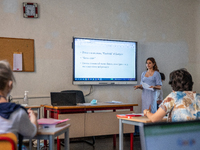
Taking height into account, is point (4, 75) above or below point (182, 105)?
above

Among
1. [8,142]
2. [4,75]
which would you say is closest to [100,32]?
[4,75]

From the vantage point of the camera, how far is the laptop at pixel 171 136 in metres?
0.80

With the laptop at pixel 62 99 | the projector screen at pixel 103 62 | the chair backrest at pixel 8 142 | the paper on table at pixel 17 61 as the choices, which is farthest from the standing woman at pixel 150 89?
the chair backrest at pixel 8 142

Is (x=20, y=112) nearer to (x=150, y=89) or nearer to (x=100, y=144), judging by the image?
(x=100, y=144)

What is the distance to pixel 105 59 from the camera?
15.4 feet

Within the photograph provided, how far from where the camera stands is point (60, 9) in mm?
4508

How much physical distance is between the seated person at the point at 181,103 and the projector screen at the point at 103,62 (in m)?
2.70

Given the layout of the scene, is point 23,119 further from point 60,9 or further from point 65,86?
point 60,9

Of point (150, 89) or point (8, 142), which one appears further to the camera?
point (150, 89)

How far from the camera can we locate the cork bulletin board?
4.14m

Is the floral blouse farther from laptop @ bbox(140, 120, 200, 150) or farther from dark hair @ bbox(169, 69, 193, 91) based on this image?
laptop @ bbox(140, 120, 200, 150)

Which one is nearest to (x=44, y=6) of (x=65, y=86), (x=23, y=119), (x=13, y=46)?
(x=13, y=46)

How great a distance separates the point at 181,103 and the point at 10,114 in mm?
1331

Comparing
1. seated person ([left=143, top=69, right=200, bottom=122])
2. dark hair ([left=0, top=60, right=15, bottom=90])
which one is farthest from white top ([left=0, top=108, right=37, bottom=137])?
seated person ([left=143, top=69, right=200, bottom=122])
